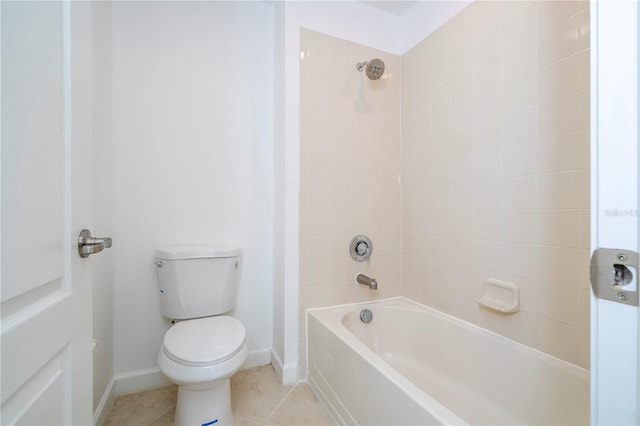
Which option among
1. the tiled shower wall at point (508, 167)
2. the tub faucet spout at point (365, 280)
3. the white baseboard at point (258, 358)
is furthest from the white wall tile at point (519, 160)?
the white baseboard at point (258, 358)

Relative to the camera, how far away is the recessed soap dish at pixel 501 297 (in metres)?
1.23

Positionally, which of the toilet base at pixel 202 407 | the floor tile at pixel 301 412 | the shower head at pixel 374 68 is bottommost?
the floor tile at pixel 301 412

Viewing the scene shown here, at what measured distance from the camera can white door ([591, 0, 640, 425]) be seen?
0.38 m

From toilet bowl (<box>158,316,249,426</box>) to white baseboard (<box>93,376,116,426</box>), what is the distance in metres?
0.35

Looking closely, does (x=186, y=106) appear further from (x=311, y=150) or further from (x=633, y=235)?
(x=633, y=235)

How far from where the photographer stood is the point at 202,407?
3.94ft

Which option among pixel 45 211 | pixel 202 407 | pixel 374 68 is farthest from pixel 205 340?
pixel 374 68

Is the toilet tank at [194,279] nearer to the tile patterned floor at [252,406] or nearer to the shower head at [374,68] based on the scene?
the tile patterned floor at [252,406]

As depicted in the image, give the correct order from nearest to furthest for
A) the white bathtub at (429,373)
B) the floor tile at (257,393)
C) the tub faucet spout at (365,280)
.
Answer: the white bathtub at (429,373), the floor tile at (257,393), the tub faucet spout at (365,280)

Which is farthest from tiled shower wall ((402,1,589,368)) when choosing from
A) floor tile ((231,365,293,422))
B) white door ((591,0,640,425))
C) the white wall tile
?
floor tile ((231,365,293,422))

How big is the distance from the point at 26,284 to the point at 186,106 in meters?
1.43

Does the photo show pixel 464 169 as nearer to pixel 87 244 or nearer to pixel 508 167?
pixel 508 167

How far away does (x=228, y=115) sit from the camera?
1.72m

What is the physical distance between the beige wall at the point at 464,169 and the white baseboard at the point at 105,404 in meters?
0.97
